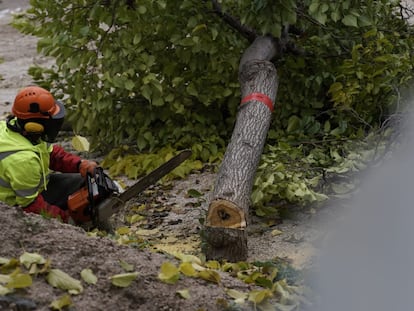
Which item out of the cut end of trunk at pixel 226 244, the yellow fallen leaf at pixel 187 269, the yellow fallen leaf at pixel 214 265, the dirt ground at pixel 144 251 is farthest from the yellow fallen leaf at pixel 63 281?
the cut end of trunk at pixel 226 244

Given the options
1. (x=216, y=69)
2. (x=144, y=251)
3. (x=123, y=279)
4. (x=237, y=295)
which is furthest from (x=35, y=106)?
(x=216, y=69)

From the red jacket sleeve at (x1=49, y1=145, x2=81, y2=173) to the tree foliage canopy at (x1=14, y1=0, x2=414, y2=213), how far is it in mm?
1239

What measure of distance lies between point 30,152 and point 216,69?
214cm

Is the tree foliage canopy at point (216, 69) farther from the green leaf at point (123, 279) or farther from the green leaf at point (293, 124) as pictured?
the green leaf at point (123, 279)

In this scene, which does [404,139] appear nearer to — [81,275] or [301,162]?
[301,162]

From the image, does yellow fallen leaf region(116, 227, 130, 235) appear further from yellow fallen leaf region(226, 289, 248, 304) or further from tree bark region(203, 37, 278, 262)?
yellow fallen leaf region(226, 289, 248, 304)

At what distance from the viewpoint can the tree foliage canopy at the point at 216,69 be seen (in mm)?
5699

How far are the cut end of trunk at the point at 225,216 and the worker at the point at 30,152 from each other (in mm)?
800

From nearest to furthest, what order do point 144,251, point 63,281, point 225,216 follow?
point 63,281 → point 144,251 → point 225,216

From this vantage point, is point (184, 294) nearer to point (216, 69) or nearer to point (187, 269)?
point (187, 269)

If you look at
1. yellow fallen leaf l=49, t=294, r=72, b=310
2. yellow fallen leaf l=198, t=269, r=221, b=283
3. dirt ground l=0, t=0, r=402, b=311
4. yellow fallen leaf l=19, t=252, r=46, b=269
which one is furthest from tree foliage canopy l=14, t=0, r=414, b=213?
yellow fallen leaf l=49, t=294, r=72, b=310

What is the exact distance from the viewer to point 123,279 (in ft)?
9.86

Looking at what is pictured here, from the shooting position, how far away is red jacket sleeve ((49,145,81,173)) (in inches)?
190

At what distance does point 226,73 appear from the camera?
621 cm
